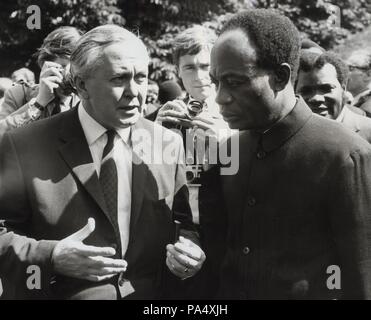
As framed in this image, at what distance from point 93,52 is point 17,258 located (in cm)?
96

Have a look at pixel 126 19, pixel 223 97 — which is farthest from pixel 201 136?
pixel 126 19

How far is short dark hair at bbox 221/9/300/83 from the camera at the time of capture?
2.45 m

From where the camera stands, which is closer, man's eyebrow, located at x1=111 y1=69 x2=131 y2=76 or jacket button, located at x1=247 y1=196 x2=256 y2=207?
jacket button, located at x1=247 y1=196 x2=256 y2=207

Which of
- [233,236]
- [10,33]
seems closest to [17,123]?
[233,236]

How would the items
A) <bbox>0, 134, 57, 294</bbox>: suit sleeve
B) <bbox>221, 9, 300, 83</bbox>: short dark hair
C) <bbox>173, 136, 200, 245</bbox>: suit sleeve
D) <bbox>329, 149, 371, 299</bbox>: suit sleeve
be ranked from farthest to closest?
<bbox>173, 136, 200, 245</bbox>: suit sleeve < <bbox>0, 134, 57, 294</bbox>: suit sleeve < <bbox>221, 9, 300, 83</bbox>: short dark hair < <bbox>329, 149, 371, 299</bbox>: suit sleeve

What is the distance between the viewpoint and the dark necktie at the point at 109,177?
106 inches

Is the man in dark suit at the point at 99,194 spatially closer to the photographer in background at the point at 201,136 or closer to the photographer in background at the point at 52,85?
the photographer in background at the point at 201,136

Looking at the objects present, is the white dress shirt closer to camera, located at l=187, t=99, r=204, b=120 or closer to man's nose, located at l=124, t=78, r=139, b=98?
man's nose, located at l=124, t=78, r=139, b=98

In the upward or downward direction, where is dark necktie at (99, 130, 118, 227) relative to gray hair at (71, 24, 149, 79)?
downward

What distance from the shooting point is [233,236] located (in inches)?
102

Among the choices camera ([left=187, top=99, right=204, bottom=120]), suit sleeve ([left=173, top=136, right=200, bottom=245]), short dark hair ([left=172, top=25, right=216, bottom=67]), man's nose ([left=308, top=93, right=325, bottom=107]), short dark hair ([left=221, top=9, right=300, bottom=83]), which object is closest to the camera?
short dark hair ([left=221, top=9, right=300, bottom=83])

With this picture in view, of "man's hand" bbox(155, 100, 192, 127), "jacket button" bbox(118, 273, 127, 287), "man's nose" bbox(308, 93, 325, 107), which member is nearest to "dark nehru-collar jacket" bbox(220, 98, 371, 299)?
"jacket button" bbox(118, 273, 127, 287)

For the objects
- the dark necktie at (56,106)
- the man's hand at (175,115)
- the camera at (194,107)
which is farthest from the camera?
the dark necktie at (56,106)

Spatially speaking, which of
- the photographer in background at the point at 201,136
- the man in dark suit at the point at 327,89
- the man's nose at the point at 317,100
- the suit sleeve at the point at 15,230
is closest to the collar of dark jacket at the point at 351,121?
the man in dark suit at the point at 327,89
